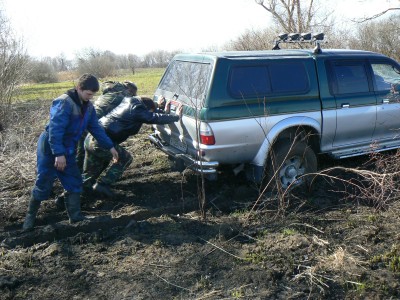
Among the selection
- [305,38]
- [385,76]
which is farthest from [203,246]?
[385,76]

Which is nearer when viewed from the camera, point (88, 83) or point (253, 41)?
point (88, 83)

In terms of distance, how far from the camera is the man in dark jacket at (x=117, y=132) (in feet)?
18.9

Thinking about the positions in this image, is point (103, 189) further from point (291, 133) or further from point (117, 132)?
point (291, 133)

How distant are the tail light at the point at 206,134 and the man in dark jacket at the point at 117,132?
0.63 meters

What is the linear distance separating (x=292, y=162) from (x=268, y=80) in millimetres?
1271

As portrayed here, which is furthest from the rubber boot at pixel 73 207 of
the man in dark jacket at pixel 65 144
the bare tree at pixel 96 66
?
the bare tree at pixel 96 66

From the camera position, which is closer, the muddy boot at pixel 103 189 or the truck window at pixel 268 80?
the truck window at pixel 268 80

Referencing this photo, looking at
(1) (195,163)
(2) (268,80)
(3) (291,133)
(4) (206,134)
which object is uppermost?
(2) (268,80)

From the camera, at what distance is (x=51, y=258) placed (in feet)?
13.7

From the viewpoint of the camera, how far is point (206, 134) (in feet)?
17.2

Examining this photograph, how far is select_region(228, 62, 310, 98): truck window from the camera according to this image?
5484mm

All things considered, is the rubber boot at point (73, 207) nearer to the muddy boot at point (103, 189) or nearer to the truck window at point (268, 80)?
the muddy boot at point (103, 189)

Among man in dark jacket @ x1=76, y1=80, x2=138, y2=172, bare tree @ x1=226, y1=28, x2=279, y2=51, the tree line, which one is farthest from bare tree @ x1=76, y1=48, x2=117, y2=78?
man in dark jacket @ x1=76, y1=80, x2=138, y2=172

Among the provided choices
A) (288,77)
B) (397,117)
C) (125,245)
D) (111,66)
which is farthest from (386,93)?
(111,66)
